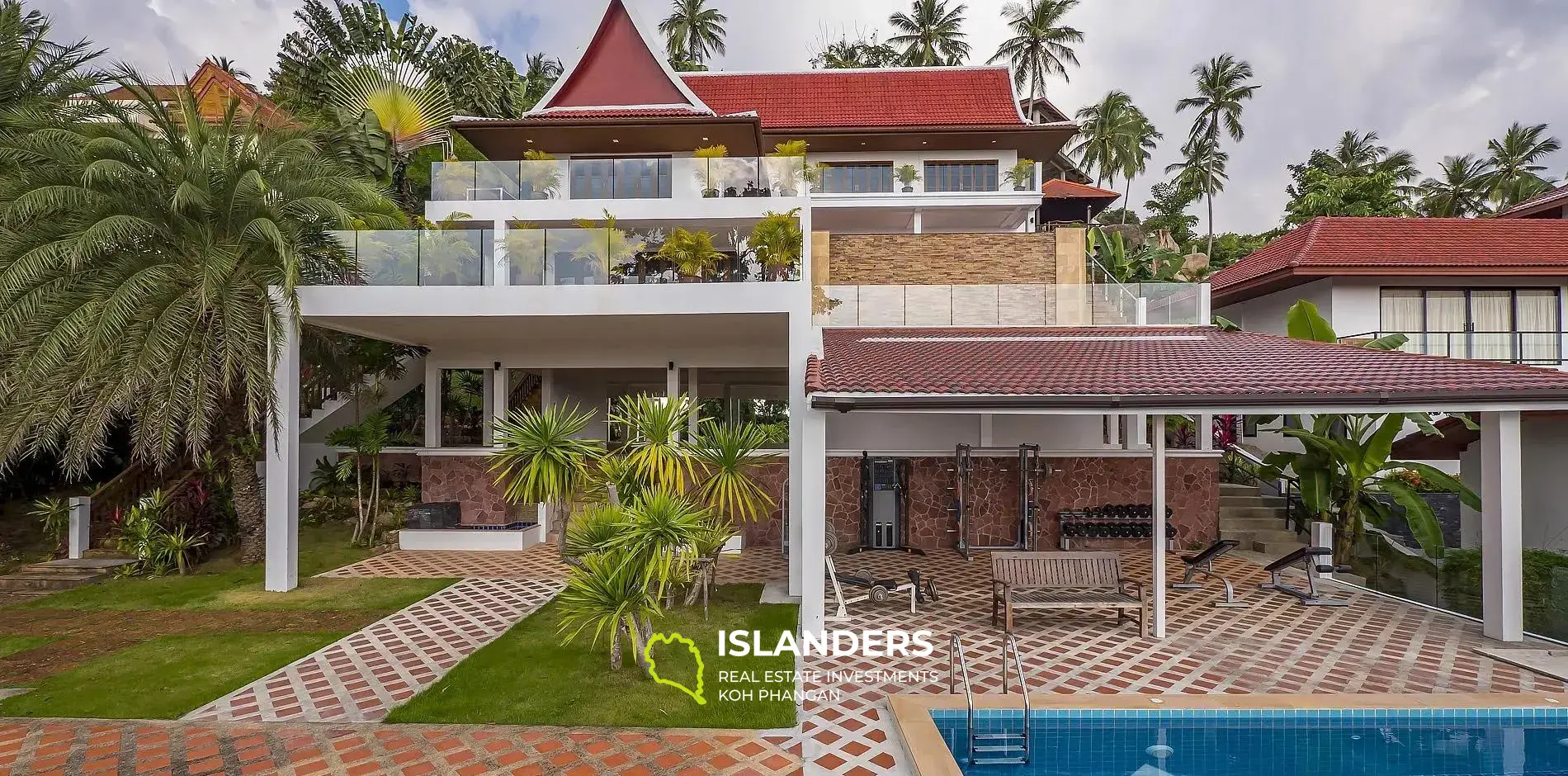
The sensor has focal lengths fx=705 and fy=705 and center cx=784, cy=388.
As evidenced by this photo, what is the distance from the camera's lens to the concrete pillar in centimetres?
1211

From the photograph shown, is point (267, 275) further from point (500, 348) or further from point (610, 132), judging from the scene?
point (610, 132)

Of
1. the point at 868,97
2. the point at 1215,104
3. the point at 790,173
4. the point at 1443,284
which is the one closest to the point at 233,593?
the point at 790,173

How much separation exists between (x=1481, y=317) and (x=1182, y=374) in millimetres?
16025

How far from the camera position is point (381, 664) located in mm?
7363

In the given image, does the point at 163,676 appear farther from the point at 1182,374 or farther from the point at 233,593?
the point at 1182,374

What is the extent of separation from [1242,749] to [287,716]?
26.3 feet

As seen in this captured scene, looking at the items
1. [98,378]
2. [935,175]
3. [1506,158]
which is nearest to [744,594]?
[98,378]

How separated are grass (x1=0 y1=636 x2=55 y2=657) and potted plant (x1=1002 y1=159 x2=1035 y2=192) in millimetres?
20261

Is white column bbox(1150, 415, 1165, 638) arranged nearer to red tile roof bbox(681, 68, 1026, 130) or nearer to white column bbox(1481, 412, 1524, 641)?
white column bbox(1481, 412, 1524, 641)

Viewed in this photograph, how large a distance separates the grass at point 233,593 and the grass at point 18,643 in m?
1.26

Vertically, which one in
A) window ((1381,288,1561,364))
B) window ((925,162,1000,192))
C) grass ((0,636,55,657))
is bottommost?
grass ((0,636,55,657))

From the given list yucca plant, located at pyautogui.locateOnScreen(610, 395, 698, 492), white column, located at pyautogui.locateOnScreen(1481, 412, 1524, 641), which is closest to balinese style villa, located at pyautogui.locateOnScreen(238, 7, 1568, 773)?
white column, located at pyautogui.locateOnScreen(1481, 412, 1524, 641)

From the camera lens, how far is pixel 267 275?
1046 centimetres

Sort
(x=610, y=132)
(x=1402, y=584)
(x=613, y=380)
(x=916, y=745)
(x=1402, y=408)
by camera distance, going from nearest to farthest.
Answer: (x=916, y=745), (x=1402, y=408), (x=1402, y=584), (x=610, y=132), (x=613, y=380)
